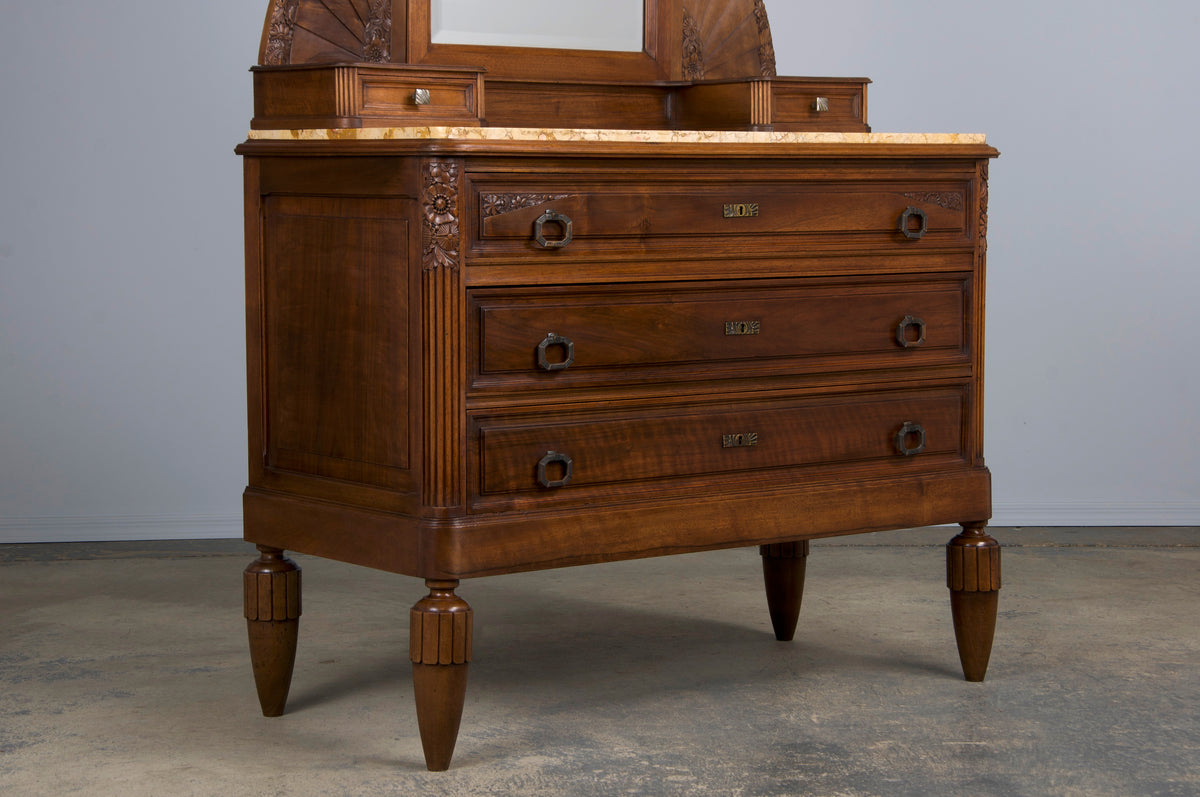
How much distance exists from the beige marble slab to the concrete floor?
119 cm

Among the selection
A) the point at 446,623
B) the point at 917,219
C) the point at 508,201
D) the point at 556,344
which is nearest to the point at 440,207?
the point at 508,201

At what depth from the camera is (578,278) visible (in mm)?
3072

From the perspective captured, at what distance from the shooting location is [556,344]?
306 centimetres

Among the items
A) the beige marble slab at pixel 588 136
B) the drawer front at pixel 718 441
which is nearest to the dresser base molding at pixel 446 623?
the drawer front at pixel 718 441

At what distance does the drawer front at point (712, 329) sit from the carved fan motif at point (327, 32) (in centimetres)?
79

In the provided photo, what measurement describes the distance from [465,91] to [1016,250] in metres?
2.87

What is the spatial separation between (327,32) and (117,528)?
2306 millimetres

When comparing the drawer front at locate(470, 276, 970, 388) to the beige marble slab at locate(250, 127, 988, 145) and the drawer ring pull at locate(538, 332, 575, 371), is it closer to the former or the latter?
the drawer ring pull at locate(538, 332, 575, 371)

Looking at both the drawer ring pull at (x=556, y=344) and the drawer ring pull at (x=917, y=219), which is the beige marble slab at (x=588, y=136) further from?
the drawer ring pull at (x=556, y=344)

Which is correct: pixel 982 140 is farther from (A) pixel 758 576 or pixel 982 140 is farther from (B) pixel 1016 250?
(B) pixel 1016 250

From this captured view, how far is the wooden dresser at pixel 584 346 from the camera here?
2979 millimetres

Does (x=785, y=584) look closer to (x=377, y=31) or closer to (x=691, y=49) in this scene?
(x=691, y=49)

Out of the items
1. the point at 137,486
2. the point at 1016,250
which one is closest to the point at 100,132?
the point at 137,486

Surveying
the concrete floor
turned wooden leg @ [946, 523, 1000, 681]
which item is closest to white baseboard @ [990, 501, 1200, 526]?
the concrete floor
